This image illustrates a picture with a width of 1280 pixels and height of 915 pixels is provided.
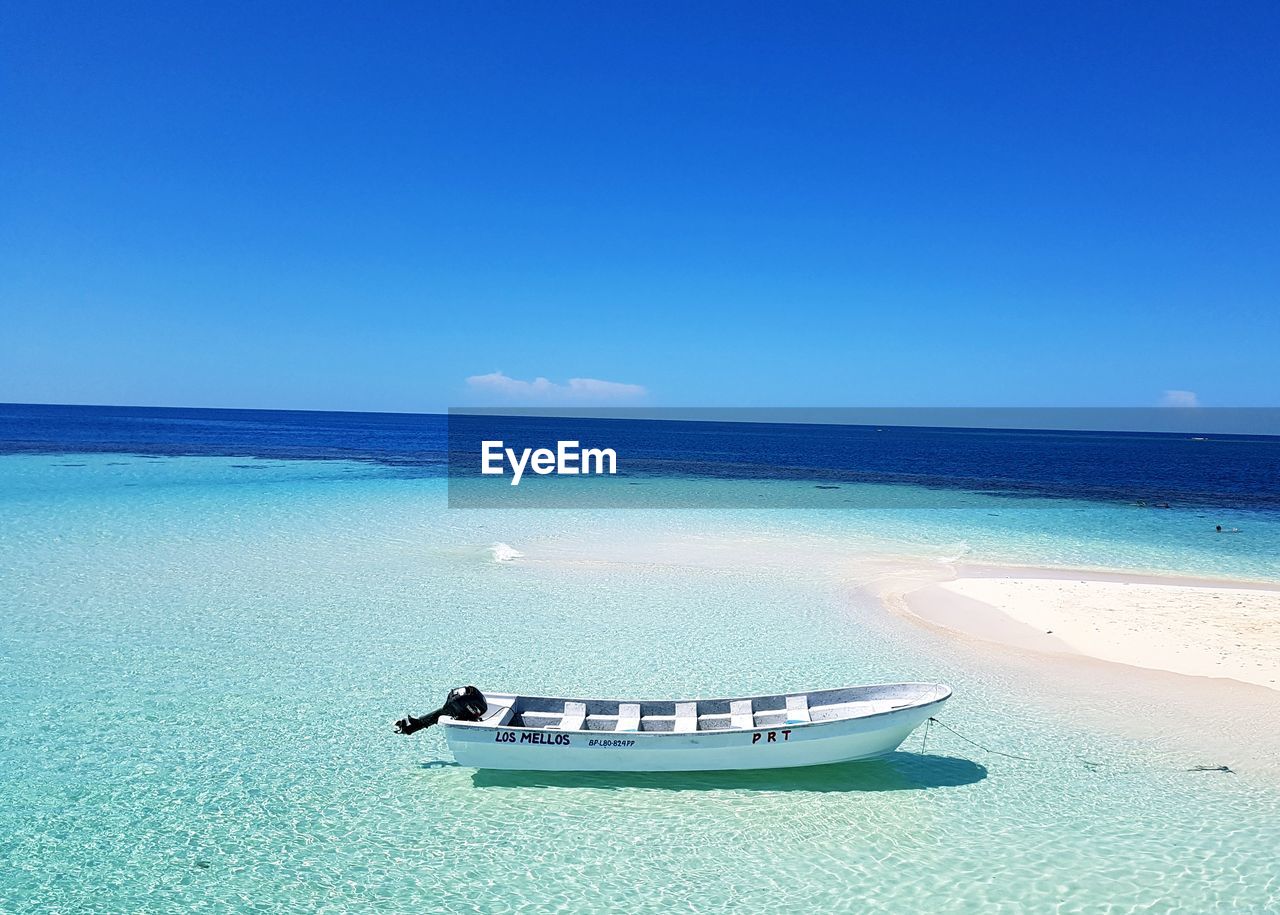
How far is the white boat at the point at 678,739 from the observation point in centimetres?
1045

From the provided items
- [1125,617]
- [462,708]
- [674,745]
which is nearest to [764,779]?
[674,745]

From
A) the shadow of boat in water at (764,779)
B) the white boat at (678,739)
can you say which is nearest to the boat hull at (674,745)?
the white boat at (678,739)

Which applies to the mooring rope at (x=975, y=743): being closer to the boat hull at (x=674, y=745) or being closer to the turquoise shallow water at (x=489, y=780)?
the turquoise shallow water at (x=489, y=780)

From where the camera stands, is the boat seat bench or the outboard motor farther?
the boat seat bench

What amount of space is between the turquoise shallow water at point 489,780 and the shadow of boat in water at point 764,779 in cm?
5

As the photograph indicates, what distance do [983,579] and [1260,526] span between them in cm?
2402

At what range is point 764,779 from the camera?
431 inches

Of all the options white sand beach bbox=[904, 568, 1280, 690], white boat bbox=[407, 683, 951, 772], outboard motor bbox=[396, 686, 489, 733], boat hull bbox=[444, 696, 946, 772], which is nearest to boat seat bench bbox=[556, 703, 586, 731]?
white boat bbox=[407, 683, 951, 772]

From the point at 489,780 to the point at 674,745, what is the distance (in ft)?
8.83

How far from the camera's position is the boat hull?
1045cm

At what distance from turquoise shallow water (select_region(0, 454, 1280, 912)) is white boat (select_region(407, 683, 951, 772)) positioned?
0.39m

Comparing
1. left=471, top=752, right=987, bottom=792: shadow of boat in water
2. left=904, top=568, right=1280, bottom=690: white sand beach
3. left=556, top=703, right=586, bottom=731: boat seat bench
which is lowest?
left=471, top=752, right=987, bottom=792: shadow of boat in water

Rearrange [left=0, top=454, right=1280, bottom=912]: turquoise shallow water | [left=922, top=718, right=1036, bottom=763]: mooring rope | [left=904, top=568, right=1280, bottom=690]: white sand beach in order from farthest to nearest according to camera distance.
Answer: [left=904, top=568, right=1280, bottom=690]: white sand beach, [left=922, top=718, right=1036, bottom=763]: mooring rope, [left=0, top=454, right=1280, bottom=912]: turquoise shallow water

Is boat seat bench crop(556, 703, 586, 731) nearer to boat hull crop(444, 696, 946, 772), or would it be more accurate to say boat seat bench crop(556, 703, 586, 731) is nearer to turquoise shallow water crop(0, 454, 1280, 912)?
boat hull crop(444, 696, 946, 772)
